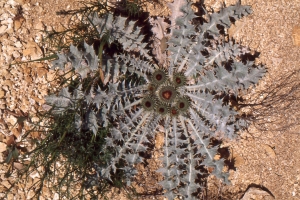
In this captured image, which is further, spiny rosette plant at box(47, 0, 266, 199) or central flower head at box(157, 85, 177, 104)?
central flower head at box(157, 85, 177, 104)

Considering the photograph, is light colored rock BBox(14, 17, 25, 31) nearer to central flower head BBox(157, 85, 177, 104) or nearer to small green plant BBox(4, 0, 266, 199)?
small green plant BBox(4, 0, 266, 199)

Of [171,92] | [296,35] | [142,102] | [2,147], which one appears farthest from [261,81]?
[2,147]

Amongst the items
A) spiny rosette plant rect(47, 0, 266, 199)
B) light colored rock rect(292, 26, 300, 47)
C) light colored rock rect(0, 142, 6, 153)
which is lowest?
light colored rock rect(0, 142, 6, 153)

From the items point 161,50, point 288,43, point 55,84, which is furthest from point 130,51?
point 288,43

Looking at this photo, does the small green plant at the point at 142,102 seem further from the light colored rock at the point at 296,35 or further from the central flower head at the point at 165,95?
the light colored rock at the point at 296,35

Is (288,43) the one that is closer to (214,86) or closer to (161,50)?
(214,86)

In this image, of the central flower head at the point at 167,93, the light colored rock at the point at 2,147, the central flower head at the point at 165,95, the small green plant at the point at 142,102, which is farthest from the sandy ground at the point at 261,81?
the central flower head at the point at 167,93

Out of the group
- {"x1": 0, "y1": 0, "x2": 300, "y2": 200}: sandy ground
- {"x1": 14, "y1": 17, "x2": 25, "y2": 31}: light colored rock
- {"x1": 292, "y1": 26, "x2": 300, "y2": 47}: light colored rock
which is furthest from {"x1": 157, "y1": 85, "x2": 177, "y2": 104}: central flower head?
{"x1": 14, "y1": 17, "x2": 25, "y2": 31}: light colored rock

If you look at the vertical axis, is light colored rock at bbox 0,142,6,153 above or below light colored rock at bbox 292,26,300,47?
below
